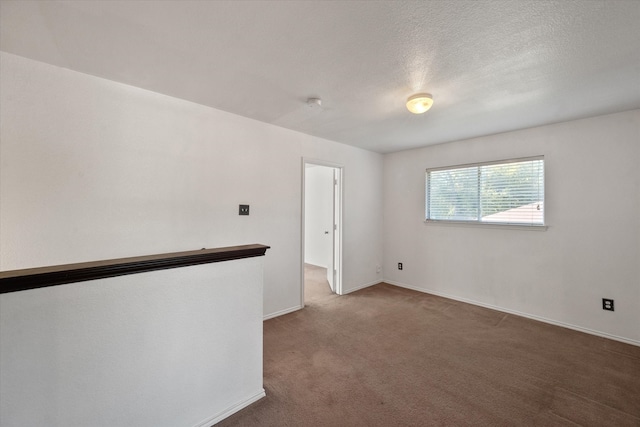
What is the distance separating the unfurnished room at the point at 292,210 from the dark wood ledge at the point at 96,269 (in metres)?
0.01

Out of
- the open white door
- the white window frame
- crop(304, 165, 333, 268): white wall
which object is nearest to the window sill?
the white window frame

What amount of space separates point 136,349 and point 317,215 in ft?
16.1

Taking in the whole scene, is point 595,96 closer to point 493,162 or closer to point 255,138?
point 493,162

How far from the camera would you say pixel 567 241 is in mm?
3021

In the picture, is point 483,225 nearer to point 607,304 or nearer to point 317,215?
point 607,304

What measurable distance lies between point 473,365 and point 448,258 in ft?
6.41

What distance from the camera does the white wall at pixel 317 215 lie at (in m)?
5.86

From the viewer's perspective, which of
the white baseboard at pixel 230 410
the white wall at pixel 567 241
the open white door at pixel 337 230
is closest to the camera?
the white baseboard at pixel 230 410

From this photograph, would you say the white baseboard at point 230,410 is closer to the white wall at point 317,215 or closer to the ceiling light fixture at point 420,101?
the ceiling light fixture at point 420,101

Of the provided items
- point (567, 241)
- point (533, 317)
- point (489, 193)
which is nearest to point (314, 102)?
point (489, 193)

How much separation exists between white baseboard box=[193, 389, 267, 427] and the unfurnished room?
0.05 ft

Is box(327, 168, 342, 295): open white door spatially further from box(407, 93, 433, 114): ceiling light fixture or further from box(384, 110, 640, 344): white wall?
box(407, 93, 433, 114): ceiling light fixture

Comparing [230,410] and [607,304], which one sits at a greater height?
[607,304]

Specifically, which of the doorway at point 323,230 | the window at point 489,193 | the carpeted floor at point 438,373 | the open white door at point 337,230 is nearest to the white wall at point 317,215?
the doorway at point 323,230
